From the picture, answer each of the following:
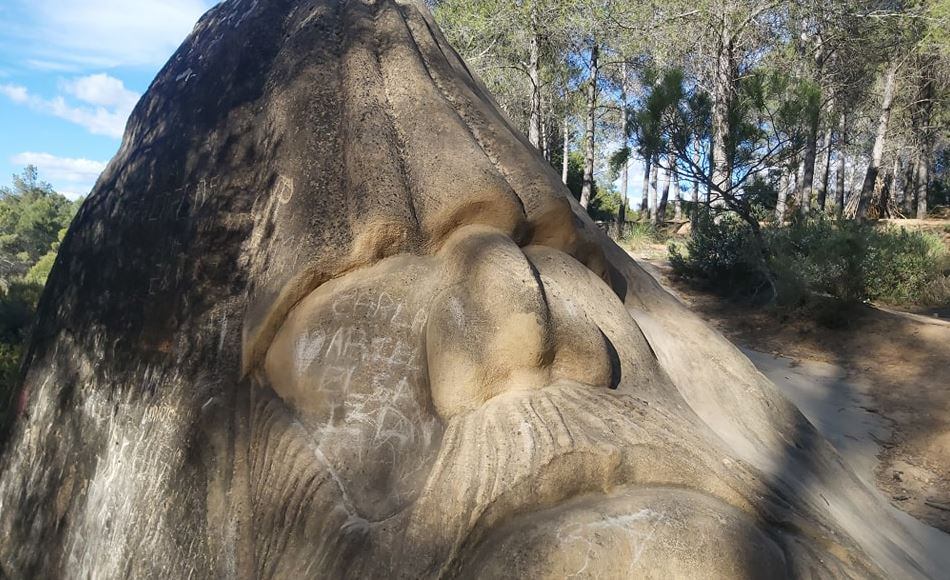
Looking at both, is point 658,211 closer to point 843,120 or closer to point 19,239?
point 843,120

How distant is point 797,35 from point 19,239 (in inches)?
1175

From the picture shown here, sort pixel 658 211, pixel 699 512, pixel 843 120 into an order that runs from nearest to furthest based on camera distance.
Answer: pixel 699 512 → pixel 843 120 → pixel 658 211

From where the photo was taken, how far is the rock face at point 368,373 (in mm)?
1468

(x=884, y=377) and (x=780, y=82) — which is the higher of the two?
(x=780, y=82)

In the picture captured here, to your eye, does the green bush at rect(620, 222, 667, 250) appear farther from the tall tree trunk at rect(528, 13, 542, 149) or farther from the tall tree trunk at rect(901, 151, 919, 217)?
the tall tree trunk at rect(901, 151, 919, 217)

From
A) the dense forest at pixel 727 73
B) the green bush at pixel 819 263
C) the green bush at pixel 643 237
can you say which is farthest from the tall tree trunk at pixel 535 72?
the green bush at pixel 819 263

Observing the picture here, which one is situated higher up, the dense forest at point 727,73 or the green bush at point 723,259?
the dense forest at point 727,73

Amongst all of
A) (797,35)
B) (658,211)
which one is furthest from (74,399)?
(658,211)

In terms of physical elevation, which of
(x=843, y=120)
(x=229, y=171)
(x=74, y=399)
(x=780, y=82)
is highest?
(x=843, y=120)

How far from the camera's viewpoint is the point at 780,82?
24.5 ft

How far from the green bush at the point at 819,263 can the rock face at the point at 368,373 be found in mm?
5832

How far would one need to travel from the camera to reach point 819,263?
312 inches

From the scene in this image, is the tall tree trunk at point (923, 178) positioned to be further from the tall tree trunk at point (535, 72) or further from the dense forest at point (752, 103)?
the tall tree trunk at point (535, 72)

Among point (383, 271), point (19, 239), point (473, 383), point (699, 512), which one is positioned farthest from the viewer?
point (19, 239)
